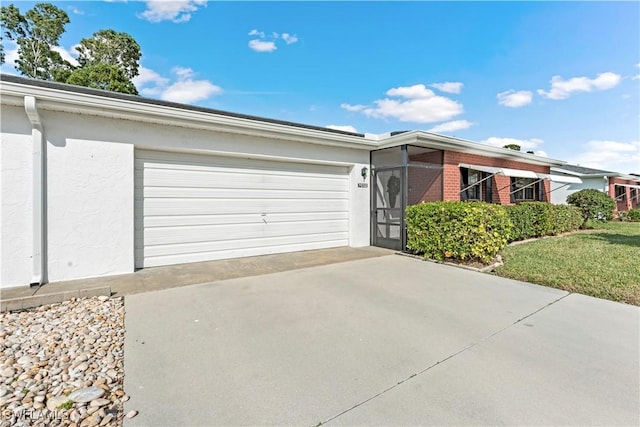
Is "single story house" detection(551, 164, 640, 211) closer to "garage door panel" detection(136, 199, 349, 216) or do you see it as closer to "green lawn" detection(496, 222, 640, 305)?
"green lawn" detection(496, 222, 640, 305)

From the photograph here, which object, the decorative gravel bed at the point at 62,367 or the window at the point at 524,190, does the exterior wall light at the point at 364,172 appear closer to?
the decorative gravel bed at the point at 62,367

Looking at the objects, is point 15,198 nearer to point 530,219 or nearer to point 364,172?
point 364,172

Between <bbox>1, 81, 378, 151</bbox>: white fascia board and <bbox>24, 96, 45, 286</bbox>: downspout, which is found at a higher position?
<bbox>1, 81, 378, 151</bbox>: white fascia board

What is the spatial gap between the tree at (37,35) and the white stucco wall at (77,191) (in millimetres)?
24247

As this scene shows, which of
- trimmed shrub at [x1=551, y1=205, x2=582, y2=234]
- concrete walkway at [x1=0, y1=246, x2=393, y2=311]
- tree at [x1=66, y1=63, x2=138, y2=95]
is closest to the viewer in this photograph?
concrete walkway at [x1=0, y1=246, x2=393, y2=311]

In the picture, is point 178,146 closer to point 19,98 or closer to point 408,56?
point 19,98

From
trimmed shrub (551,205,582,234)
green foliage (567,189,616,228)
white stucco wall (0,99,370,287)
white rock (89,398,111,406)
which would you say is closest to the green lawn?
trimmed shrub (551,205,582,234)

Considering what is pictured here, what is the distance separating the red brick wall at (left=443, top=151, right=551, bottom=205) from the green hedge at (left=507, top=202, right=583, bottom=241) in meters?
1.31

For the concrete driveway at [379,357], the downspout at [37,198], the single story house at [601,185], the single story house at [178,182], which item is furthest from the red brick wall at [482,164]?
the downspout at [37,198]

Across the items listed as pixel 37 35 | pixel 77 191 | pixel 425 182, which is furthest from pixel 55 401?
pixel 37 35

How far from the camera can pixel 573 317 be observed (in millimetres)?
3721

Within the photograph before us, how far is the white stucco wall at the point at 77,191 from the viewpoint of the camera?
468 cm

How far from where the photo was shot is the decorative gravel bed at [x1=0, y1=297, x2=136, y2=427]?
1.98 m

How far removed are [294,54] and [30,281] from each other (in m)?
10.1
